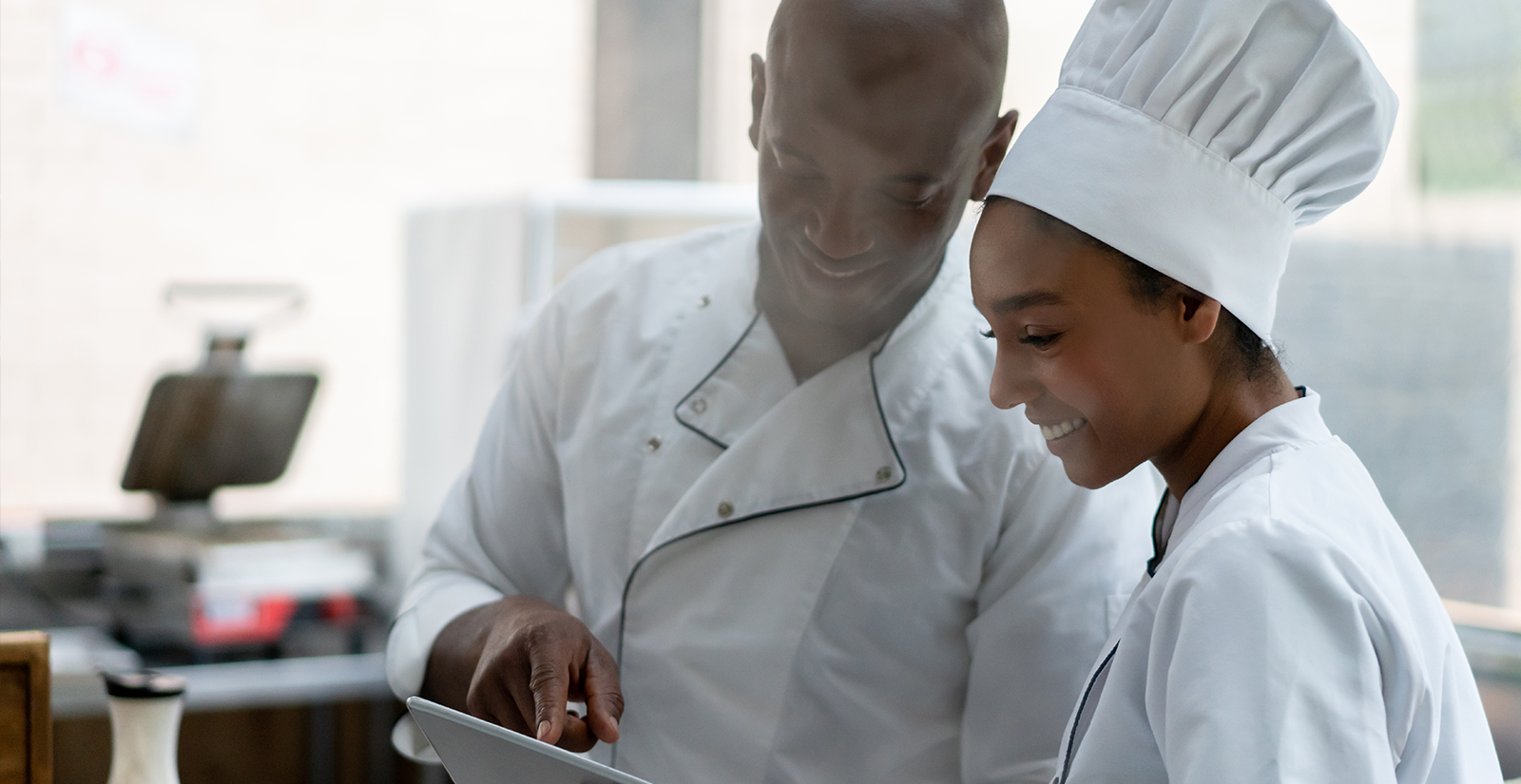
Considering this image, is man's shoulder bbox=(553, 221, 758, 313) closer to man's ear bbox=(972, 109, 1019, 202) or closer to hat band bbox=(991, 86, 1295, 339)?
man's ear bbox=(972, 109, 1019, 202)

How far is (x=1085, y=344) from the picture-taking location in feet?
2.52

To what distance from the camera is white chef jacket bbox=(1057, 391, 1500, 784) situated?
0.62 metres

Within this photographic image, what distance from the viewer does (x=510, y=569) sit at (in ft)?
3.95

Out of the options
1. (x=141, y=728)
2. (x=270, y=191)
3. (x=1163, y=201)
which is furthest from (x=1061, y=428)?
(x=270, y=191)

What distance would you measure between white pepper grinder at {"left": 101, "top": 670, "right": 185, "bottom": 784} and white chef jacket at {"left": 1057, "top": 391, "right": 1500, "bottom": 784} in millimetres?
770

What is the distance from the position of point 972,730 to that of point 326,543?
7.45 ft

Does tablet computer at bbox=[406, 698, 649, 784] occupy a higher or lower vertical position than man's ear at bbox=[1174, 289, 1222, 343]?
lower

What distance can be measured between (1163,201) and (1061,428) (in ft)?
0.54

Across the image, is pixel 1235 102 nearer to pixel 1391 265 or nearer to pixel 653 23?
pixel 1391 265

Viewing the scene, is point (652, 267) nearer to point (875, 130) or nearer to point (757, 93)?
point (757, 93)

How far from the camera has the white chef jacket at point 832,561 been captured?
1.02 meters

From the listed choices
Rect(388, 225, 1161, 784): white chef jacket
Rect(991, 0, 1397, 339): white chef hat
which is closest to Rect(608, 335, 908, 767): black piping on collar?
Rect(388, 225, 1161, 784): white chef jacket

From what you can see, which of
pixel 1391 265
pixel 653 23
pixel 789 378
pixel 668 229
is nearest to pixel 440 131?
pixel 653 23

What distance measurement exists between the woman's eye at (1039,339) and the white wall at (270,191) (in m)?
2.59
